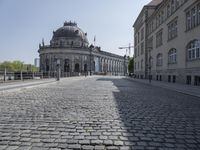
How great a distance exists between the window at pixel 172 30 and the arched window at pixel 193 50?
503 centimetres

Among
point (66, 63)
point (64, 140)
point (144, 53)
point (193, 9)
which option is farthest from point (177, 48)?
point (66, 63)

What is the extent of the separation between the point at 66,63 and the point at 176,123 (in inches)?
4047

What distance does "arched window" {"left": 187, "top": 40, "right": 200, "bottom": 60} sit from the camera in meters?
24.5

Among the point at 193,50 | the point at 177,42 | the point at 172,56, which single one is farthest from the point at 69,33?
the point at 193,50

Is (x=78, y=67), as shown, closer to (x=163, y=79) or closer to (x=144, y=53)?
(x=144, y=53)

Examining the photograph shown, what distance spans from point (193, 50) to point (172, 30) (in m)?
8.47

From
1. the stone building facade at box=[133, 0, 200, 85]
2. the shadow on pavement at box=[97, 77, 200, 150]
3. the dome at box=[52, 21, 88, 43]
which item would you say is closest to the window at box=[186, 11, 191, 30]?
the stone building facade at box=[133, 0, 200, 85]

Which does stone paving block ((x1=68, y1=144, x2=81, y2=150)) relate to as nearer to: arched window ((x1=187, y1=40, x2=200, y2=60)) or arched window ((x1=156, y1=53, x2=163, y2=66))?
arched window ((x1=187, y1=40, x2=200, y2=60))

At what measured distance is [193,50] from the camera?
2577 centimetres

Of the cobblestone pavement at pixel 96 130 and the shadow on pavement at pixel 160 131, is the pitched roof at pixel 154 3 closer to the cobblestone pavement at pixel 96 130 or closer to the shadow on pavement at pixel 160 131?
the shadow on pavement at pixel 160 131

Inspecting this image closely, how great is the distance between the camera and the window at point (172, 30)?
32.0 m

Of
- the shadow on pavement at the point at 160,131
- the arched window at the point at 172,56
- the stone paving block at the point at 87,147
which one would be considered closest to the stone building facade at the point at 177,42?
the arched window at the point at 172,56

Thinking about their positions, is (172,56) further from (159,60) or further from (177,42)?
(159,60)

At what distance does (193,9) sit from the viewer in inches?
1009
